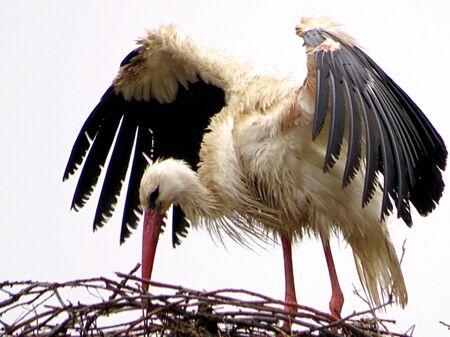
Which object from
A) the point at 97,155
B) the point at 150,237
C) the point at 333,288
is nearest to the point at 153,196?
the point at 150,237

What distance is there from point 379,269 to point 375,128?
63.9 inches

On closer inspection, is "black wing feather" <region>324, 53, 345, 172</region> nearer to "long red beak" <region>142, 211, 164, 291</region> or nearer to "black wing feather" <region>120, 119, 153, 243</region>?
"long red beak" <region>142, 211, 164, 291</region>

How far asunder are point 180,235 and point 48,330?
314cm

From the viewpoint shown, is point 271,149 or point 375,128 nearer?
point 375,128

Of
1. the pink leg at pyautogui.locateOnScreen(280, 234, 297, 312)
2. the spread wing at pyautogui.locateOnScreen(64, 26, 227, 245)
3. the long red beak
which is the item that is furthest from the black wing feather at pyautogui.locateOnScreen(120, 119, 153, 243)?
the pink leg at pyautogui.locateOnScreen(280, 234, 297, 312)

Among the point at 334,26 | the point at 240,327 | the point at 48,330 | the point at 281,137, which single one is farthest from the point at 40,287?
the point at 334,26

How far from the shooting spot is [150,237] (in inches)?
379

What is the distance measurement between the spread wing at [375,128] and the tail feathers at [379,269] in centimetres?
94

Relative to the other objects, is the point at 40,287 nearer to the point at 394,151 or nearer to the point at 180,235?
the point at 394,151

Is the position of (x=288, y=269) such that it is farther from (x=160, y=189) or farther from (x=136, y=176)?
(x=136, y=176)

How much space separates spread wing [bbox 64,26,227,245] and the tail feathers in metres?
1.56

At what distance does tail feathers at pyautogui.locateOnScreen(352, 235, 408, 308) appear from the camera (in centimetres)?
969

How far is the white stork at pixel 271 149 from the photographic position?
8508 mm

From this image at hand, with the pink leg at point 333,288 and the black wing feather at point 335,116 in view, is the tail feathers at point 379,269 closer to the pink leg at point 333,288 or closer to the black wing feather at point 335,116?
the pink leg at point 333,288
